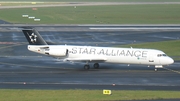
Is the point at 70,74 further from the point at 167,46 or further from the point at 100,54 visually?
the point at 167,46

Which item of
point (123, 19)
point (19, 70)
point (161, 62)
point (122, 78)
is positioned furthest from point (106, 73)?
point (123, 19)

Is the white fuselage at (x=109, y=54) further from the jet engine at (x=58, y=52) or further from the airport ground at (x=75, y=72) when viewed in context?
the airport ground at (x=75, y=72)

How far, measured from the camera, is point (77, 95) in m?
39.8

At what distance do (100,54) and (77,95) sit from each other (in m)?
18.3

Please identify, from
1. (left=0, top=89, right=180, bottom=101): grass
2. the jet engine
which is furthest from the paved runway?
(left=0, top=89, right=180, bottom=101): grass

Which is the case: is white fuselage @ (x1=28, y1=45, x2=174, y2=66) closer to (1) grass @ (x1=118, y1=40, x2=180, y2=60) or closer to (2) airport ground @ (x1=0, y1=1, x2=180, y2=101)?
(2) airport ground @ (x1=0, y1=1, x2=180, y2=101)

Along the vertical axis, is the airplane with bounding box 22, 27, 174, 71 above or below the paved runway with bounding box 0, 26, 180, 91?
above

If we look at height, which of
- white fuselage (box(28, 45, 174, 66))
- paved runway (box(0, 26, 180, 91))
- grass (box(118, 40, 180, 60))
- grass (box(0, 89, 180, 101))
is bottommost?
grass (box(0, 89, 180, 101))

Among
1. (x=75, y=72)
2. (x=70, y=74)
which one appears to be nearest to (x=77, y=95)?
(x=70, y=74)

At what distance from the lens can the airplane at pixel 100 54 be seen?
186 feet

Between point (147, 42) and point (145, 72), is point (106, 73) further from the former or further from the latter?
point (147, 42)

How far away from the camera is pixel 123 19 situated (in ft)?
421

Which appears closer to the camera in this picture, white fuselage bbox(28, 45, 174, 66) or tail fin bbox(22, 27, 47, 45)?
white fuselage bbox(28, 45, 174, 66)

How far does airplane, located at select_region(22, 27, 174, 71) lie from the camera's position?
56.6 m
